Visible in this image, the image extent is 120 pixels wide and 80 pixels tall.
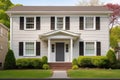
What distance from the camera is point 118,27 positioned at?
57.7 meters

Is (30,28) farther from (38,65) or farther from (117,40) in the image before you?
(117,40)

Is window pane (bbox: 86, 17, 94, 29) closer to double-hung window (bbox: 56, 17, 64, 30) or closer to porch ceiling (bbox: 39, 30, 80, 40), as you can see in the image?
porch ceiling (bbox: 39, 30, 80, 40)

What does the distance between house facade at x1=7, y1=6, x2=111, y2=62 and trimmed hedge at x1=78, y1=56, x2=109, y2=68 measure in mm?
2391

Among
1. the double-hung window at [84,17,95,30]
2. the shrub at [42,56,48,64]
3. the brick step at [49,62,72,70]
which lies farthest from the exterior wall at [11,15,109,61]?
the shrub at [42,56,48,64]

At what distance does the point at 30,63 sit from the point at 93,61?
6.00 metres

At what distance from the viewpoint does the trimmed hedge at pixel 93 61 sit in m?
31.1

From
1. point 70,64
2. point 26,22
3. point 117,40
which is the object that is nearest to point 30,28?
point 26,22

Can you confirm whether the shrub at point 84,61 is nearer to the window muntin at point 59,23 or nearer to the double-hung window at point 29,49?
the window muntin at point 59,23

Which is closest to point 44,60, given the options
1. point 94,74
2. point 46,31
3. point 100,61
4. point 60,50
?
point 60,50

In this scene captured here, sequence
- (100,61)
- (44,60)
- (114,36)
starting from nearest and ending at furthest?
(100,61) < (44,60) < (114,36)

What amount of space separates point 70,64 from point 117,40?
76.7ft

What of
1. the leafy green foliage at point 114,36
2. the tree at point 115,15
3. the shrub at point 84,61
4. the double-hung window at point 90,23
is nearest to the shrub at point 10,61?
the shrub at point 84,61

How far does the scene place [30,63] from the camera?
31.4 m

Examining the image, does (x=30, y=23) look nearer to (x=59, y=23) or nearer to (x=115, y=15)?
(x=59, y=23)
